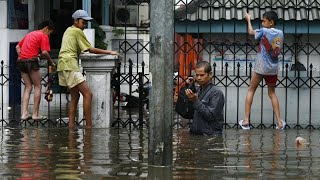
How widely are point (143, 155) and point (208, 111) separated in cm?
105

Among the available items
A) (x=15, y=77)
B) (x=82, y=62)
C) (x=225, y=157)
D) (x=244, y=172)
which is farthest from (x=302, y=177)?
(x=15, y=77)

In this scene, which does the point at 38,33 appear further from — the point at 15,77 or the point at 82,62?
the point at 15,77

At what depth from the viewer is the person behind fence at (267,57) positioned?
14.1m

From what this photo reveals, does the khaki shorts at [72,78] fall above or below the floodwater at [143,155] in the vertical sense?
above

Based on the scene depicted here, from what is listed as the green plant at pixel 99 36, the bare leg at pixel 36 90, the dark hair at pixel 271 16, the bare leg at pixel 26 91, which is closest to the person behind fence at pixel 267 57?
the dark hair at pixel 271 16

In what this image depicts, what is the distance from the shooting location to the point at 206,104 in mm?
11656

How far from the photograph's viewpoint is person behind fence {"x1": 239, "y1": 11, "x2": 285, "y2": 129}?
1412 centimetres

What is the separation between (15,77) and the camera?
18.9 m

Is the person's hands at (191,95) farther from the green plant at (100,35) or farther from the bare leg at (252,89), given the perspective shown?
the green plant at (100,35)

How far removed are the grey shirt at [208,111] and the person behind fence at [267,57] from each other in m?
2.55

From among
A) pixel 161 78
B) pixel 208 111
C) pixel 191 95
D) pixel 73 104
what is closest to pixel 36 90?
pixel 73 104

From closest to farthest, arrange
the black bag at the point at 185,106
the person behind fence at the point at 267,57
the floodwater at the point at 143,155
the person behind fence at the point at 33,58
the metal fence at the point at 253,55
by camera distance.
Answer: the floodwater at the point at 143,155
the black bag at the point at 185,106
the person behind fence at the point at 267,57
the person behind fence at the point at 33,58
the metal fence at the point at 253,55

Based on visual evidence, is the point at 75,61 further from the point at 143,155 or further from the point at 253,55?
the point at 143,155

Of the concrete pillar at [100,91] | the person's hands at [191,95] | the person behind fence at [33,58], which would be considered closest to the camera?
the person's hands at [191,95]
